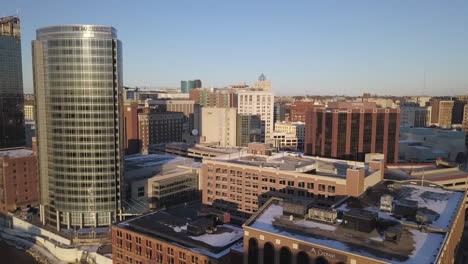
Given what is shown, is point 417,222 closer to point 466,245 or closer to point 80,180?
point 466,245

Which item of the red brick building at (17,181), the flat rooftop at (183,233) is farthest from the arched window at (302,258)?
the red brick building at (17,181)

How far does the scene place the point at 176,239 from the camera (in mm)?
69500

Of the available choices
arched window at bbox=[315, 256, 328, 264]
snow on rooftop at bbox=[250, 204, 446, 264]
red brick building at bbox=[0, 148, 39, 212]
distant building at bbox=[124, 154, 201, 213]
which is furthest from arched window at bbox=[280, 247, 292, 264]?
red brick building at bbox=[0, 148, 39, 212]

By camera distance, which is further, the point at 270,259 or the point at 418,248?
the point at 270,259

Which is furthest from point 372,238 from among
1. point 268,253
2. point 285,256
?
point 268,253

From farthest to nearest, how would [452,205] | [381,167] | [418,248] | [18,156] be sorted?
[18,156] < [381,167] < [452,205] < [418,248]

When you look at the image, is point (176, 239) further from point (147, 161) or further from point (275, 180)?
point (147, 161)

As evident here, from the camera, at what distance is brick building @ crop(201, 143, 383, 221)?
280 feet

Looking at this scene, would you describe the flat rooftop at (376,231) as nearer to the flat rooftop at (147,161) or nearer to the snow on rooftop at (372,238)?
the snow on rooftop at (372,238)

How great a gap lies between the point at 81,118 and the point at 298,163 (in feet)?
199

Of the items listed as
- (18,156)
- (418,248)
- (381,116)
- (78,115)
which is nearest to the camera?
(418,248)

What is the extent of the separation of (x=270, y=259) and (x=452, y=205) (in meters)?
37.1

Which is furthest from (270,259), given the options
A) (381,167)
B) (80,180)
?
(80,180)

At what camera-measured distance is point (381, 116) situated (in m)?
Answer: 153
